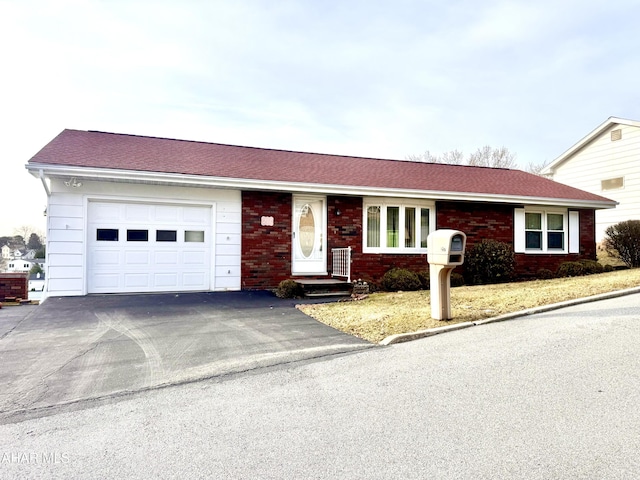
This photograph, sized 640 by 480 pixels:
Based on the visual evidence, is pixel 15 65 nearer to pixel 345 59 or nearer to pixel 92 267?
pixel 92 267

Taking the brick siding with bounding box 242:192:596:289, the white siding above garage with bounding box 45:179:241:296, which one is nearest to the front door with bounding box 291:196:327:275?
the brick siding with bounding box 242:192:596:289

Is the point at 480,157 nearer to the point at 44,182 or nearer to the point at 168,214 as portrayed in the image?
the point at 168,214

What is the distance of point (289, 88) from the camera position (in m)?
17.1

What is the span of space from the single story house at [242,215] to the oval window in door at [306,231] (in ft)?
0.10

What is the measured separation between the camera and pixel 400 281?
1166 cm

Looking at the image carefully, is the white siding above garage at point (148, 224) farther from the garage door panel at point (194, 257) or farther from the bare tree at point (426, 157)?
the bare tree at point (426, 157)

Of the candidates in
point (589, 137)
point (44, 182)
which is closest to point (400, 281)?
point (44, 182)

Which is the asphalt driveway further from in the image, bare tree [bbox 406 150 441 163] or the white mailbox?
bare tree [bbox 406 150 441 163]

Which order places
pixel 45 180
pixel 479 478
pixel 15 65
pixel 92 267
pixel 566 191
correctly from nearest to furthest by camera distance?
pixel 479 478 < pixel 45 180 < pixel 92 267 < pixel 15 65 < pixel 566 191

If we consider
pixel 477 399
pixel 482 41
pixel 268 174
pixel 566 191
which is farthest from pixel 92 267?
pixel 566 191

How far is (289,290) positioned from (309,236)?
2.33 m

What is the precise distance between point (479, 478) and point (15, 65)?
1414 cm

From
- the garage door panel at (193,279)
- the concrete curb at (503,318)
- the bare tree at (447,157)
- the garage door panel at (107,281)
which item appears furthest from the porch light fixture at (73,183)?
the bare tree at (447,157)

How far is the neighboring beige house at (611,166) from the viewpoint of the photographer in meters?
17.9
